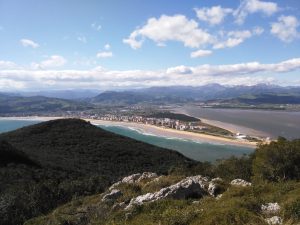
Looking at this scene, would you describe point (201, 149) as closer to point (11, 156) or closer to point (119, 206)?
point (11, 156)

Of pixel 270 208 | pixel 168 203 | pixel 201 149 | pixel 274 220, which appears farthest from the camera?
pixel 201 149

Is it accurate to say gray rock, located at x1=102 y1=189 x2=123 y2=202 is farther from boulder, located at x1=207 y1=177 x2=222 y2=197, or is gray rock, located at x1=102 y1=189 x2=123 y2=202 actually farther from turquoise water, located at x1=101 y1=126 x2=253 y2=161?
turquoise water, located at x1=101 y1=126 x2=253 y2=161

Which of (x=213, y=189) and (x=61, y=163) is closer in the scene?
(x=213, y=189)

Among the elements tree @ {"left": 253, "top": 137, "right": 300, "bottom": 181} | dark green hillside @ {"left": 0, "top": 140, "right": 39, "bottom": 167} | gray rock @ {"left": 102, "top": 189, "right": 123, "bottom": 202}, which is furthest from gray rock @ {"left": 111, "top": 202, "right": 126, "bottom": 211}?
dark green hillside @ {"left": 0, "top": 140, "right": 39, "bottom": 167}

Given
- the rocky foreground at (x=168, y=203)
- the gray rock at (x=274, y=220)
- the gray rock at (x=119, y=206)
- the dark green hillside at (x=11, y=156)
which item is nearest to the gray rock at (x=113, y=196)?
the rocky foreground at (x=168, y=203)

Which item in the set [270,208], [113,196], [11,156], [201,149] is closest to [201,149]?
[201,149]

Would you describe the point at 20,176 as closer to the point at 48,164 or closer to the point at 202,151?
the point at 48,164

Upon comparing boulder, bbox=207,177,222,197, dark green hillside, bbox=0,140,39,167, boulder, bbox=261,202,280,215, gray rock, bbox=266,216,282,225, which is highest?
gray rock, bbox=266,216,282,225
